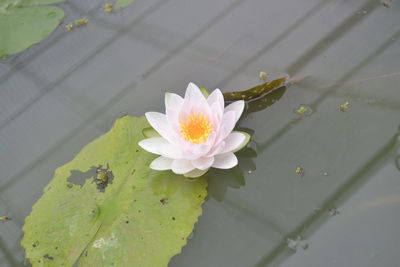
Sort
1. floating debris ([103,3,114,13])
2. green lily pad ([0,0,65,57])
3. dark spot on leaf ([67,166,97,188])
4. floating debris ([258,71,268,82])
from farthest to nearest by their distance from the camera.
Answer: floating debris ([103,3,114,13]) → green lily pad ([0,0,65,57]) → floating debris ([258,71,268,82]) → dark spot on leaf ([67,166,97,188])

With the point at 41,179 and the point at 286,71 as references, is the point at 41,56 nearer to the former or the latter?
the point at 41,179

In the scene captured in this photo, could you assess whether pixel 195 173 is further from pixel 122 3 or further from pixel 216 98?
pixel 122 3

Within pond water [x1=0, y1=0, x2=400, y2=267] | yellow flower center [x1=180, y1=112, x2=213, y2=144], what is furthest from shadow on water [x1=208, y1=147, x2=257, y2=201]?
yellow flower center [x1=180, y1=112, x2=213, y2=144]

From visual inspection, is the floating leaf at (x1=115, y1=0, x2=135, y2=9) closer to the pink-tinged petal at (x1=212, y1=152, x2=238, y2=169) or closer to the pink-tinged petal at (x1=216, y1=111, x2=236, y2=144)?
the pink-tinged petal at (x1=216, y1=111, x2=236, y2=144)

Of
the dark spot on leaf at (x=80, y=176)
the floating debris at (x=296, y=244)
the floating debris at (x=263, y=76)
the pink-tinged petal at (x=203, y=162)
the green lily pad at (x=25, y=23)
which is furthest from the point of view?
the green lily pad at (x=25, y=23)

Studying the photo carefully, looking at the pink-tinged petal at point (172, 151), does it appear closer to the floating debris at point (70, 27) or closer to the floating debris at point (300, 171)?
the floating debris at point (300, 171)

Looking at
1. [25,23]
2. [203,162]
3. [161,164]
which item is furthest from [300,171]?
[25,23]

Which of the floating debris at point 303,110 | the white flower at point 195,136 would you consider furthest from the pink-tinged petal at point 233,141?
the floating debris at point 303,110
